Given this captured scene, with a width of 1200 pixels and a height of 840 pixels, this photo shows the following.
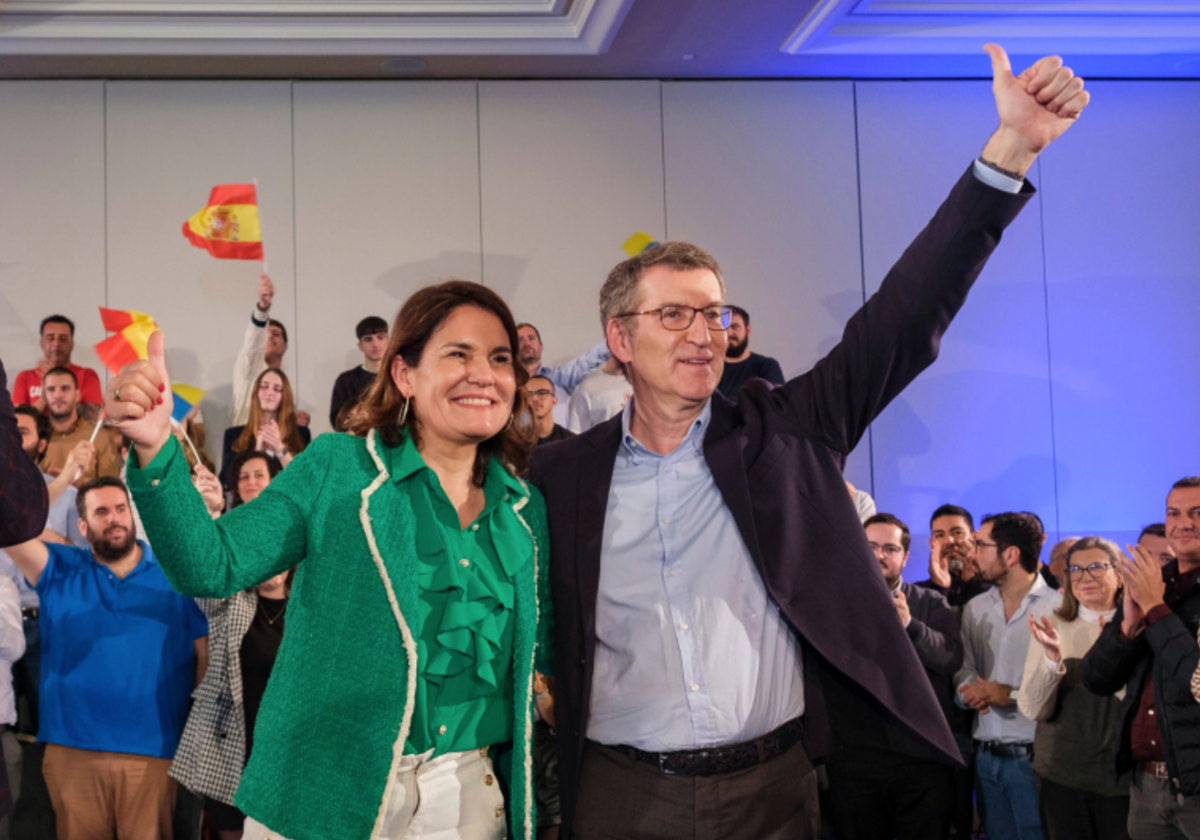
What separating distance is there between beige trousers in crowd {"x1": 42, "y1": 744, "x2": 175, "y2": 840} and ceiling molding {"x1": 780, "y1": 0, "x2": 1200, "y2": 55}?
5.91 meters

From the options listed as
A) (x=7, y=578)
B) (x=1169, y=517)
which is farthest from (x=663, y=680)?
(x=7, y=578)

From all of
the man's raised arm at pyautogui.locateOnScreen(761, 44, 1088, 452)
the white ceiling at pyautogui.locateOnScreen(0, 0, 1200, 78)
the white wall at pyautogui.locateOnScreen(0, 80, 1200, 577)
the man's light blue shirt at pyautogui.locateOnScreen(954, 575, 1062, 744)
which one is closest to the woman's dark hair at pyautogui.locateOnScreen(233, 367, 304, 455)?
the white wall at pyautogui.locateOnScreen(0, 80, 1200, 577)

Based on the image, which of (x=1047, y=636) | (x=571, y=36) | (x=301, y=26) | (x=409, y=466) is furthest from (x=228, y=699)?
(x=571, y=36)

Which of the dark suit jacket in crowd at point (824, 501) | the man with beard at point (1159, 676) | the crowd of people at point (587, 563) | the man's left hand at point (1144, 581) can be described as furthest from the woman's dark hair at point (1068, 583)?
the dark suit jacket in crowd at point (824, 501)

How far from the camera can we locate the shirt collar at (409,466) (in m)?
1.86

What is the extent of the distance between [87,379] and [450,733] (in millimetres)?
6387

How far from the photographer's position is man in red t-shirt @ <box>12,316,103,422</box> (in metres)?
7.14

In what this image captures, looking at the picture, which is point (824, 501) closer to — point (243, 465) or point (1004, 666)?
point (1004, 666)

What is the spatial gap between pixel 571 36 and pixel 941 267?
6045 mm

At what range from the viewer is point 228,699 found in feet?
13.4

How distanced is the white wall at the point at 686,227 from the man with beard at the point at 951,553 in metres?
2.19

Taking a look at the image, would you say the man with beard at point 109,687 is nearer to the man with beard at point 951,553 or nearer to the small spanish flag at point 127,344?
the small spanish flag at point 127,344

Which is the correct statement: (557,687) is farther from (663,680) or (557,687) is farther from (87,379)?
(87,379)

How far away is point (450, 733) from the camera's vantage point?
176 cm
